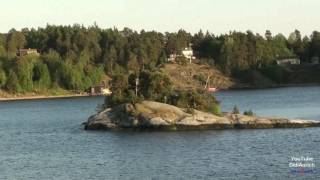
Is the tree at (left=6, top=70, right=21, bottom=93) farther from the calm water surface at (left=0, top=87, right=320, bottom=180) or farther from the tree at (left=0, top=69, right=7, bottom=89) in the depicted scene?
the calm water surface at (left=0, top=87, right=320, bottom=180)

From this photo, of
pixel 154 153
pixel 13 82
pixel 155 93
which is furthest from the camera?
pixel 13 82

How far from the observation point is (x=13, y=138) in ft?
273

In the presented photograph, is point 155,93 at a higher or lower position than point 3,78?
lower

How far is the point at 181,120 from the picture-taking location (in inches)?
3157

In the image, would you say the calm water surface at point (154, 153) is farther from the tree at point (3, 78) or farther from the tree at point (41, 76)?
the tree at point (41, 76)

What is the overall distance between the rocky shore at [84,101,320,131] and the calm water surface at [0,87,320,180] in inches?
92.4

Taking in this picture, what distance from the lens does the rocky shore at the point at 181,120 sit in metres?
80.1

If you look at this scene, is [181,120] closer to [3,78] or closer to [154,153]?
[154,153]

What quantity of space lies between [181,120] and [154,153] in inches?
668

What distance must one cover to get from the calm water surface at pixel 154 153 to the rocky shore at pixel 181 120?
7.70ft

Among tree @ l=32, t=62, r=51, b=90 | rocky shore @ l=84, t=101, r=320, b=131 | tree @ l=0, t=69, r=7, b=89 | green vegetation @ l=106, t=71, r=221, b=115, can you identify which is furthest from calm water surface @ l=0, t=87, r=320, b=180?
tree @ l=32, t=62, r=51, b=90

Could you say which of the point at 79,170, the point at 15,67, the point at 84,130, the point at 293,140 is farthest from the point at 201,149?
the point at 15,67

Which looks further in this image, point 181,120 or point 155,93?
point 155,93

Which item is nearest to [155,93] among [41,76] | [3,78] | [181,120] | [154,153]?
[181,120]
